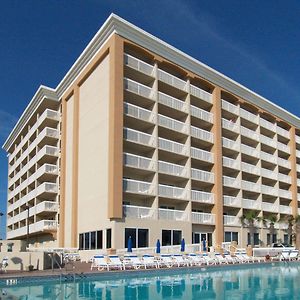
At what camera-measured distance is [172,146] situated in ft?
124

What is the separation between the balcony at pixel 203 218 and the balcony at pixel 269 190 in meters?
10.8

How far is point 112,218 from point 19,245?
28.0 feet

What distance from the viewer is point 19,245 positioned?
34.2 m

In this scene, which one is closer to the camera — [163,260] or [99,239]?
[163,260]

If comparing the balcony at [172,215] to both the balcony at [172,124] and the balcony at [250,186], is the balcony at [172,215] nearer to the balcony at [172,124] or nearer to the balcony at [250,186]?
the balcony at [172,124]

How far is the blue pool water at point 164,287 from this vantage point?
16812mm

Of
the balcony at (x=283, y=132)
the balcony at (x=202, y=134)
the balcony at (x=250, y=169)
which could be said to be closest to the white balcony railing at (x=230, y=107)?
the balcony at (x=202, y=134)

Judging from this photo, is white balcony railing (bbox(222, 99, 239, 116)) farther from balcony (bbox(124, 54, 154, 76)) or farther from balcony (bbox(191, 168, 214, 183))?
balcony (bbox(124, 54, 154, 76))

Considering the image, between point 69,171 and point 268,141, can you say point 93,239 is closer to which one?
point 69,171

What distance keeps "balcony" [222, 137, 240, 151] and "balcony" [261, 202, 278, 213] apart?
7385mm

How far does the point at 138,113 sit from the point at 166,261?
42.3 feet

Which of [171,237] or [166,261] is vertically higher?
[171,237]

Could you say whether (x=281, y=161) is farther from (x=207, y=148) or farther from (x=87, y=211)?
(x=87, y=211)

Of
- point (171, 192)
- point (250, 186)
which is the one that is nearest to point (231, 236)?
point (250, 186)
